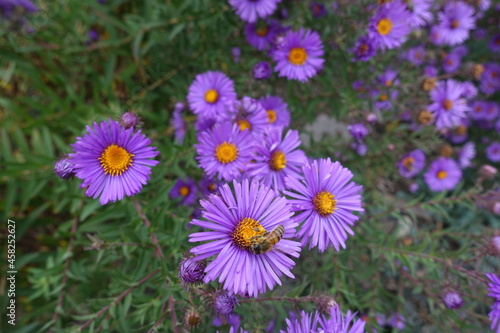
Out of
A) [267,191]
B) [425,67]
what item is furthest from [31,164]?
[425,67]

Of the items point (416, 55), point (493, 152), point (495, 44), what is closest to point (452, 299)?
point (416, 55)

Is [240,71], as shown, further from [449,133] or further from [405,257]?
[449,133]

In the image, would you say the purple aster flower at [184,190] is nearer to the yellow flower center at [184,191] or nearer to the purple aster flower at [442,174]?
the yellow flower center at [184,191]

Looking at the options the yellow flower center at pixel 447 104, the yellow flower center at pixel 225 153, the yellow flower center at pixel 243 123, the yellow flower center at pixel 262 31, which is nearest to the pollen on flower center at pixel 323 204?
the yellow flower center at pixel 225 153

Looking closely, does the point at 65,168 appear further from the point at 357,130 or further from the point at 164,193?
the point at 357,130

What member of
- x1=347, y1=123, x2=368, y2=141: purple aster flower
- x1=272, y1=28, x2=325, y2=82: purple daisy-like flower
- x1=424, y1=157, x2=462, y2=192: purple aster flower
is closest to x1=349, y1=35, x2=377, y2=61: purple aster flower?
x1=272, y1=28, x2=325, y2=82: purple daisy-like flower

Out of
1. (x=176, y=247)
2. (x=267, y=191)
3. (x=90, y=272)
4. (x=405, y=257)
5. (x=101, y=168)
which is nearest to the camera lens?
(x=267, y=191)
